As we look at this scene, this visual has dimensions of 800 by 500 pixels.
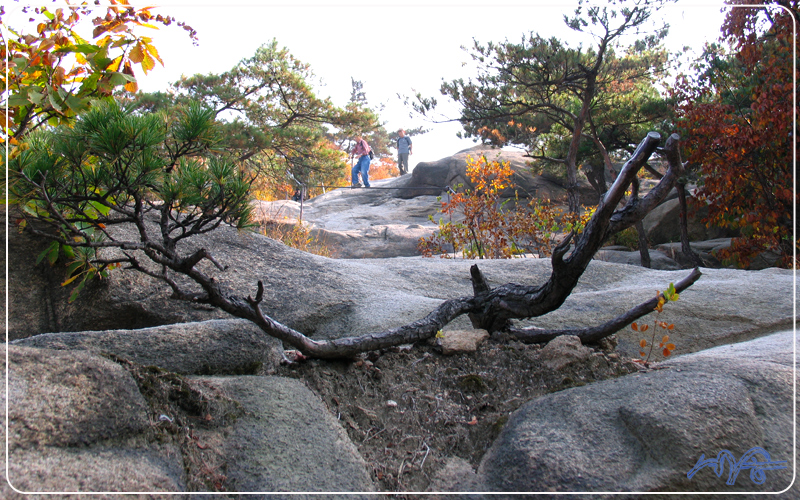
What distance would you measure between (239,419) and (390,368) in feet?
2.68

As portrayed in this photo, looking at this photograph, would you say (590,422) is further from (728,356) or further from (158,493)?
(158,493)

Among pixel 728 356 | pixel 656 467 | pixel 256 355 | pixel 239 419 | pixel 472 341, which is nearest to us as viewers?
pixel 656 467

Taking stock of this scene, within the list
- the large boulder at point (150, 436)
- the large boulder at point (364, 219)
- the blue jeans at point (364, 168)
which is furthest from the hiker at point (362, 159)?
the large boulder at point (150, 436)

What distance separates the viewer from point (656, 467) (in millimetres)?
1569

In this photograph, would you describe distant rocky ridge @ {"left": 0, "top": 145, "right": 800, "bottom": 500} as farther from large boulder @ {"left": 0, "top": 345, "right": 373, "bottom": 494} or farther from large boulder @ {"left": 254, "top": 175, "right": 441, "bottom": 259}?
large boulder @ {"left": 254, "top": 175, "right": 441, "bottom": 259}

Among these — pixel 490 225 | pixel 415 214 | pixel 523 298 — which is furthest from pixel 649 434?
pixel 415 214

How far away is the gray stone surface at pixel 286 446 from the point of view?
165 centimetres

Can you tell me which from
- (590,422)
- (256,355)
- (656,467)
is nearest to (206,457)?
(256,355)

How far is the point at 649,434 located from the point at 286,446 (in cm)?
127

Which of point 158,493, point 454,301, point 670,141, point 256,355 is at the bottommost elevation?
point 158,493

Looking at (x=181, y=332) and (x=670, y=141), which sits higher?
(x=670, y=141)

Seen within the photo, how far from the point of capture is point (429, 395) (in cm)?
225

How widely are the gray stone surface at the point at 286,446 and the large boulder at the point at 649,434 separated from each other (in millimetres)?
456

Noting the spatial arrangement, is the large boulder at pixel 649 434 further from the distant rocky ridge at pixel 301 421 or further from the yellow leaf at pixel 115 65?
the yellow leaf at pixel 115 65
